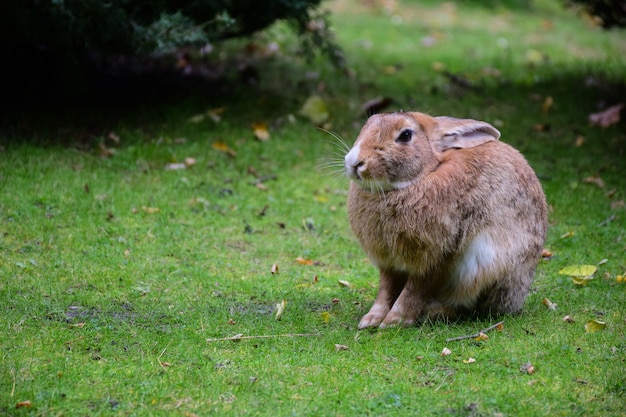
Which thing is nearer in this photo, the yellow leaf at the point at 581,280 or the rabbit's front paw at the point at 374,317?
the rabbit's front paw at the point at 374,317

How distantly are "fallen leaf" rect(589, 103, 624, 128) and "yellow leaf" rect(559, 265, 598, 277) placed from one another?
10.5 ft

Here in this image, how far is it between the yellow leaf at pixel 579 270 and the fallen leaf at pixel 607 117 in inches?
126

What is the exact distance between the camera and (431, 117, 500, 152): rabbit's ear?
5.16 meters

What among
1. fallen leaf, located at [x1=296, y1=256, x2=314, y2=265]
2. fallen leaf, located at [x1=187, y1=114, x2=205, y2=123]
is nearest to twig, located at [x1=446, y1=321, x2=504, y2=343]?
fallen leaf, located at [x1=296, y1=256, x2=314, y2=265]

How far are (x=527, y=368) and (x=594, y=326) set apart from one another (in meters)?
0.80

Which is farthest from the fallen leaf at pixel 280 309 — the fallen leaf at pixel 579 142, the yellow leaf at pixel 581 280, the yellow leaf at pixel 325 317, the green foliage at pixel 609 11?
the green foliage at pixel 609 11

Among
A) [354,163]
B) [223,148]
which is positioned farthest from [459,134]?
[223,148]

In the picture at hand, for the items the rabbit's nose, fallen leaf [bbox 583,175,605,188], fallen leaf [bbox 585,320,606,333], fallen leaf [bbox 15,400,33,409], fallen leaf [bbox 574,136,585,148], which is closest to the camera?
fallen leaf [bbox 15,400,33,409]

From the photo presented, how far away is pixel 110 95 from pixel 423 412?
5844 mm

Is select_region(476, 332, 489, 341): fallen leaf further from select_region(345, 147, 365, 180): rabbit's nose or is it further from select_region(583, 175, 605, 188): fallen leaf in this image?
select_region(583, 175, 605, 188): fallen leaf

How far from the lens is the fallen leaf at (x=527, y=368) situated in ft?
14.9

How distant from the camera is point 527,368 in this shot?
4562 mm

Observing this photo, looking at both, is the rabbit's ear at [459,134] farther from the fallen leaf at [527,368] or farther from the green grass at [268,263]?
the fallen leaf at [527,368]

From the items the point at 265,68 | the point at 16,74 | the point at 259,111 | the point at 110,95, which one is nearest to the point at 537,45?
the point at 265,68
